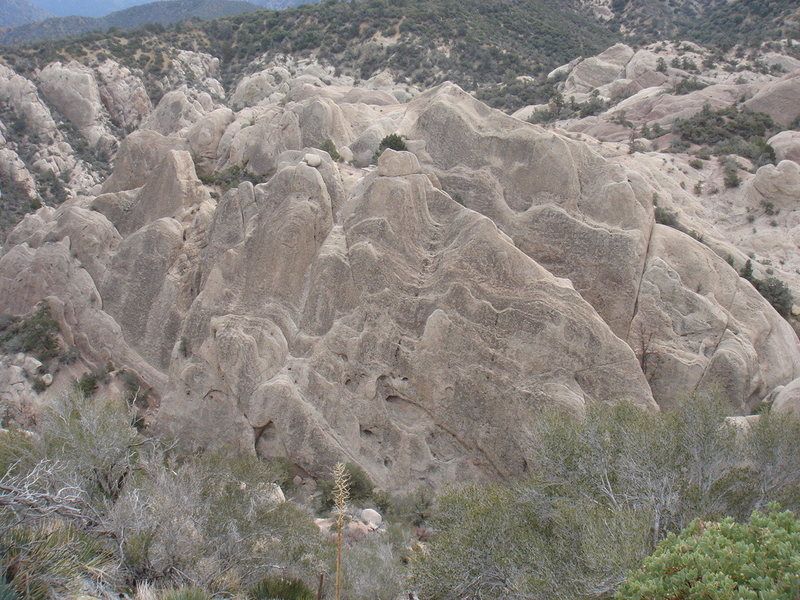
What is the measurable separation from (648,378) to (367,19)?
219ft

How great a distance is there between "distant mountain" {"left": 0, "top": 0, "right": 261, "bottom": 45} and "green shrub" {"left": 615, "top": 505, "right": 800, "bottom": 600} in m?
141

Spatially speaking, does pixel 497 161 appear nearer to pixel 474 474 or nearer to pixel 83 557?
pixel 474 474

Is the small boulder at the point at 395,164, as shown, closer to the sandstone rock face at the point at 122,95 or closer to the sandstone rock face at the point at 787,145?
the sandstone rock face at the point at 787,145

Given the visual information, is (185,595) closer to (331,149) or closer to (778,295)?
(778,295)

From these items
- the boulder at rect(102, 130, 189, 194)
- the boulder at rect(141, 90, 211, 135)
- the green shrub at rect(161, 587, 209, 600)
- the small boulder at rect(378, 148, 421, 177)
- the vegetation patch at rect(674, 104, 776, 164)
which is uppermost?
the small boulder at rect(378, 148, 421, 177)

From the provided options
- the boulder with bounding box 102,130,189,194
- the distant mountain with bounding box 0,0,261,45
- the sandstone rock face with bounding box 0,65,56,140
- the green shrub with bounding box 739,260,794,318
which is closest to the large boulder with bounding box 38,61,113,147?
the sandstone rock face with bounding box 0,65,56,140

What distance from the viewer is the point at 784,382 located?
20734 millimetres

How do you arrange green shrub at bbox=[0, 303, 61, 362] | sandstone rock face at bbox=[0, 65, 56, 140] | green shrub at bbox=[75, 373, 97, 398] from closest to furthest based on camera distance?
green shrub at bbox=[75, 373, 97, 398], green shrub at bbox=[0, 303, 61, 362], sandstone rock face at bbox=[0, 65, 56, 140]

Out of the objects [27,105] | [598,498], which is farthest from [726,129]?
[27,105]

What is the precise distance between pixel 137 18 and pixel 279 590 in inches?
6618

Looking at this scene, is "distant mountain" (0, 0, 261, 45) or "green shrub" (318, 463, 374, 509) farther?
"distant mountain" (0, 0, 261, 45)

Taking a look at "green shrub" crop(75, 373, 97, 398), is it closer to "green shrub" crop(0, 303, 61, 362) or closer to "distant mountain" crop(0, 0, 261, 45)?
"green shrub" crop(0, 303, 61, 362)

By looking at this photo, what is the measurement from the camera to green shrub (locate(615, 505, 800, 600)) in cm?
767

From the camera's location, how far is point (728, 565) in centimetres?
812
